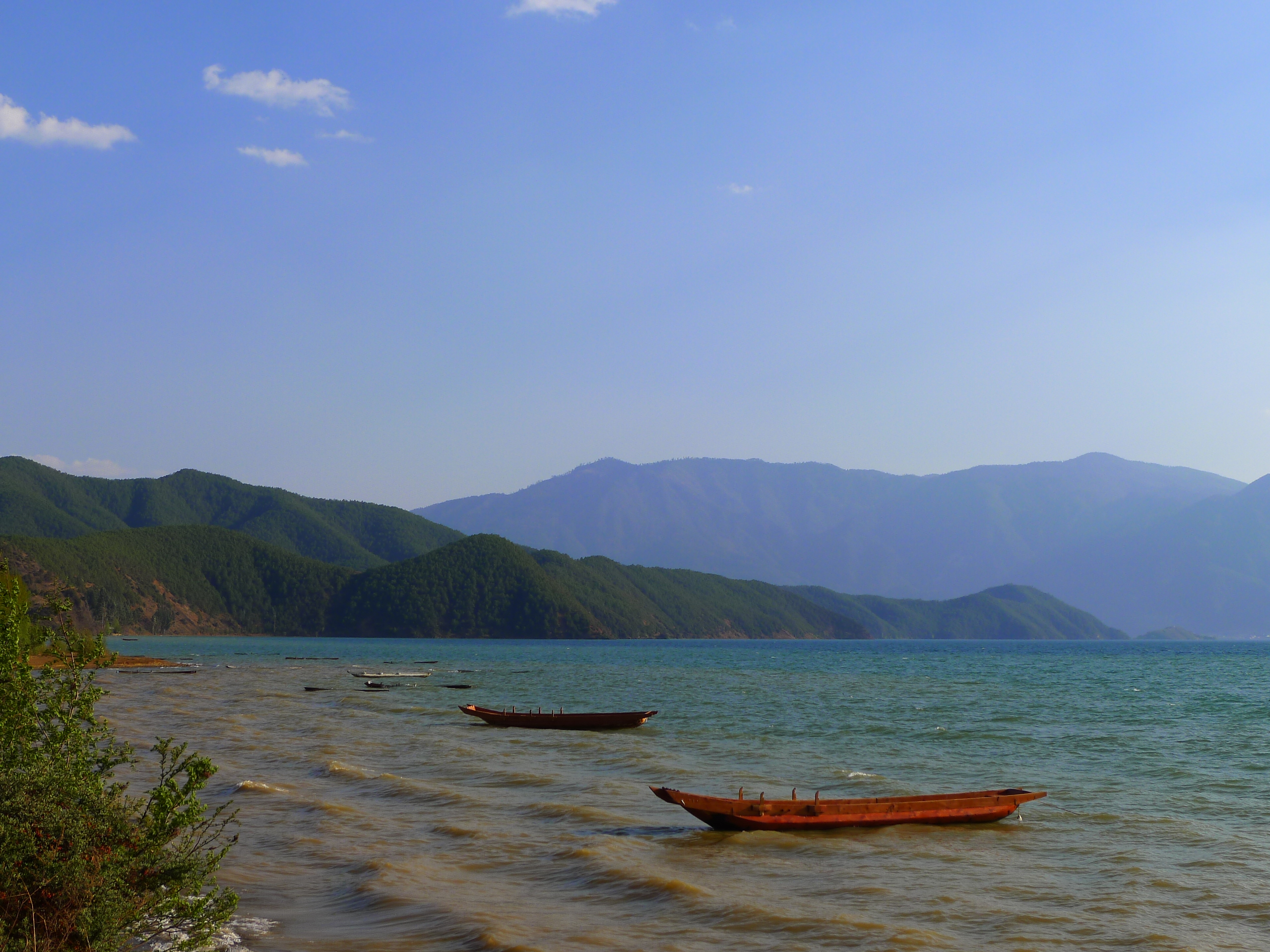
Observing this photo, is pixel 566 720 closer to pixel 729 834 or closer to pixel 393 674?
pixel 729 834

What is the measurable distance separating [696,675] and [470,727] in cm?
4530

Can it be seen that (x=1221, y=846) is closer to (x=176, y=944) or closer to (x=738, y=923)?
(x=738, y=923)

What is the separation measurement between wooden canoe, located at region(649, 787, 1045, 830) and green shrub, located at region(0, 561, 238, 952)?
32.8ft

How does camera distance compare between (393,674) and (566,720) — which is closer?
(566,720)

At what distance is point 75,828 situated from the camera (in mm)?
8367

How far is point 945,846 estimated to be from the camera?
59.8 feet

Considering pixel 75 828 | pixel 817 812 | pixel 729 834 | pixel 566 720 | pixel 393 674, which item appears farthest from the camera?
pixel 393 674

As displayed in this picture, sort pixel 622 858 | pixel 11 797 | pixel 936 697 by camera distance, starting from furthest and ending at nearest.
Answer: pixel 936 697 → pixel 622 858 → pixel 11 797

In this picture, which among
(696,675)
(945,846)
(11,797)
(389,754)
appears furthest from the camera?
(696,675)

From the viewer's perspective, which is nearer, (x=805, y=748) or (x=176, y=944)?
(x=176, y=944)

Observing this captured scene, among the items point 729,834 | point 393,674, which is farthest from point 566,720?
point 393,674

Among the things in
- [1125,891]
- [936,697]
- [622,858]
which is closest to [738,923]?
[622,858]

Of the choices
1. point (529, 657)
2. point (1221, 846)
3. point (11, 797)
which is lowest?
point (529, 657)

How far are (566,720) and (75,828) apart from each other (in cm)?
3212
